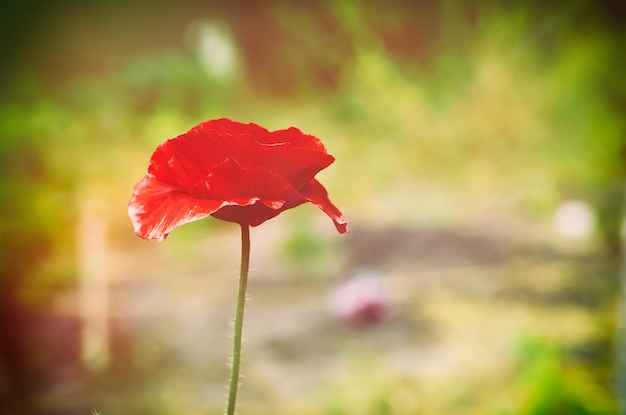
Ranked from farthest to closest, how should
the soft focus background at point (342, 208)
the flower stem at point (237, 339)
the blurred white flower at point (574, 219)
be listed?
the blurred white flower at point (574, 219), the soft focus background at point (342, 208), the flower stem at point (237, 339)

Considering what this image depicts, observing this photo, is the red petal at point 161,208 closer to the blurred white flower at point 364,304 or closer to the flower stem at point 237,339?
the flower stem at point 237,339

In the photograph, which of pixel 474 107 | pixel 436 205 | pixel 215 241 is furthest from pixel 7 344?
pixel 474 107

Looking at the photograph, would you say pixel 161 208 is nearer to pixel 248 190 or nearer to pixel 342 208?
pixel 248 190

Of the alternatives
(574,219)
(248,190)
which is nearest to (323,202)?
(248,190)

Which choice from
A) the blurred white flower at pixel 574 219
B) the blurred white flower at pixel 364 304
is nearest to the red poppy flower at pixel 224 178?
the blurred white flower at pixel 364 304

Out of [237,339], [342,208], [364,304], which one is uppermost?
[342,208]

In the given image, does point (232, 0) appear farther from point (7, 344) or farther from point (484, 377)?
point (484, 377)

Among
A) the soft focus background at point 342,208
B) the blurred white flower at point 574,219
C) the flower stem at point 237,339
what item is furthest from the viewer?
the blurred white flower at point 574,219
